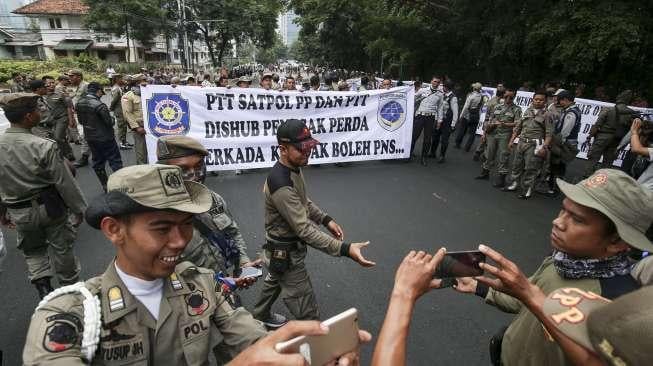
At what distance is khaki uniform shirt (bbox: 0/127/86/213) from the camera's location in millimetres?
3119

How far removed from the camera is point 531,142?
6645 millimetres

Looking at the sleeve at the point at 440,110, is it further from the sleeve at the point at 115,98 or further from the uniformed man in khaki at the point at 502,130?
the sleeve at the point at 115,98

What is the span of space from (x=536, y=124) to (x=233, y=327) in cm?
676

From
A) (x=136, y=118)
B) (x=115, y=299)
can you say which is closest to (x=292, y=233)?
→ (x=115, y=299)

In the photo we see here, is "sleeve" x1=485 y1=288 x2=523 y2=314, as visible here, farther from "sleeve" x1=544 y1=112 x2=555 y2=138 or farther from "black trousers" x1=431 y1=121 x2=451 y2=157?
"black trousers" x1=431 y1=121 x2=451 y2=157

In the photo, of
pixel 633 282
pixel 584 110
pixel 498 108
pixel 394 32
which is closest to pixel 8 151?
pixel 633 282

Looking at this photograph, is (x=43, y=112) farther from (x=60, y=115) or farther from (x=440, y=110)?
(x=440, y=110)

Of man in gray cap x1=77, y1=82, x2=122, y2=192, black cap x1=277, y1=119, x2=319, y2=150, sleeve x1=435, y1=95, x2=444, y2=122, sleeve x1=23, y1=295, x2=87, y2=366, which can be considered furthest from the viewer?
sleeve x1=435, y1=95, x2=444, y2=122

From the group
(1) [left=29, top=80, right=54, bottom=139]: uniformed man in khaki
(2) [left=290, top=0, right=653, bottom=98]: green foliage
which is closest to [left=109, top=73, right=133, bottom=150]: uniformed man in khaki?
(1) [left=29, top=80, right=54, bottom=139]: uniformed man in khaki

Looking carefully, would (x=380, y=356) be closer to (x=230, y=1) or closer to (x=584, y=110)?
(x=584, y=110)

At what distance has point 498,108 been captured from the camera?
7559 millimetres

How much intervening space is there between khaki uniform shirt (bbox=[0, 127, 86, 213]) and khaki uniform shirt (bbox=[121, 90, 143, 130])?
12.0 feet

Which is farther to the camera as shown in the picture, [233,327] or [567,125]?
[567,125]

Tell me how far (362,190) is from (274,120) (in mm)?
2318
